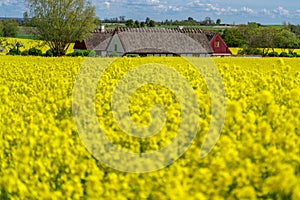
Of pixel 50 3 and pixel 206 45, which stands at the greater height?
pixel 50 3

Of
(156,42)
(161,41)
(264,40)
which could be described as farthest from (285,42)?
(156,42)

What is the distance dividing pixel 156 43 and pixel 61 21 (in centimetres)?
1276

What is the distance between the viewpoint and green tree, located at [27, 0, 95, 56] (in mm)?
60750

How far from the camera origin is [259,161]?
5902 mm

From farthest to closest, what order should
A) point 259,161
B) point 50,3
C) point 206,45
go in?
point 206,45 < point 50,3 < point 259,161

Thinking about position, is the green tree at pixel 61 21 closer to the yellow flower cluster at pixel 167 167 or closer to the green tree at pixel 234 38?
the green tree at pixel 234 38

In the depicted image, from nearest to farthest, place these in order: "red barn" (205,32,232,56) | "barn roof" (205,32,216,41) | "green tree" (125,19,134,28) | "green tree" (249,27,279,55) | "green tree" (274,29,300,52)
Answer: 1. "red barn" (205,32,232,56)
2. "barn roof" (205,32,216,41)
3. "green tree" (249,27,279,55)
4. "green tree" (274,29,300,52)
5. "green tree" (125,19,134,28)

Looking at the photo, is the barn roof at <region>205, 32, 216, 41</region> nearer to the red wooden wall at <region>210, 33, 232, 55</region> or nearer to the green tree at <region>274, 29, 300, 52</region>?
the red wooden wall at <region>210, 33, 232, 55</region>

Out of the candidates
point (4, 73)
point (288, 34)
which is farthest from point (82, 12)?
point (4, 73)

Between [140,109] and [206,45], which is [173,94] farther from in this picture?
[206,45]

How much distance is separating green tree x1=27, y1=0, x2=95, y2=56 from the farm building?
5.40m

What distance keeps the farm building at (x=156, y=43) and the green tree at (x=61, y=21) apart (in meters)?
5.40

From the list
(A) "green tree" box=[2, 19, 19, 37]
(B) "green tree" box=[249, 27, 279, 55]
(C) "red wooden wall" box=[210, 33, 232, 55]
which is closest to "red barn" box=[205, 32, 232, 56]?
(C) "red wooden wall" box=[210, 33, 232, 55]

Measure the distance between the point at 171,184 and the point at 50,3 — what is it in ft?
196
